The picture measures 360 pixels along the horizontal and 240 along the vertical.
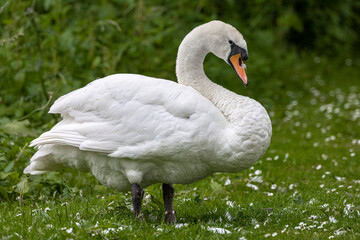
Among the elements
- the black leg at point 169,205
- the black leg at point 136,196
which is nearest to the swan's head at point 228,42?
the black leg at point 169,205

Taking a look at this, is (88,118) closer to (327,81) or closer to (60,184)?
(60,184)

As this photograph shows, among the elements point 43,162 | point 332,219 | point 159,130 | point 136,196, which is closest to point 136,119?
point 159,130

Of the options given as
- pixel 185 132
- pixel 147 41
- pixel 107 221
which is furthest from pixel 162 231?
pixel 147 41

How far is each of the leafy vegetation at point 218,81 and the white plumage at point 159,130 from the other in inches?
13.0

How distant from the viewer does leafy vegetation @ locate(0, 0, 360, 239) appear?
4109mm

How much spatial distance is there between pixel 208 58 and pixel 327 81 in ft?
9.94

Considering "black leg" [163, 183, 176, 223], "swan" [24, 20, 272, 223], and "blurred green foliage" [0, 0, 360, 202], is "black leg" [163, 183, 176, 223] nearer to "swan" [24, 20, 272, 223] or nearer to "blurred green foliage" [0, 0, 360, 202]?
"swan" [24, 20, 272, 223]

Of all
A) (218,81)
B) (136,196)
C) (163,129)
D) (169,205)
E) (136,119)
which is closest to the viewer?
(163,129)

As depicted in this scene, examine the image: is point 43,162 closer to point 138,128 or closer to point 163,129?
point 138,128

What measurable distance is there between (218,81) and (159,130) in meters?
5.81

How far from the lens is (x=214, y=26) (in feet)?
14.4

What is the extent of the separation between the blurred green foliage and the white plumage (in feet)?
2.63

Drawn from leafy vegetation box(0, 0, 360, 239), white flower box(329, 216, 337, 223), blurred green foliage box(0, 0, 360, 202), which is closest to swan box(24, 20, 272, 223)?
leafy vegetation box(0, 0, 360, 239)

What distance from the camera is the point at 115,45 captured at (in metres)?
8.34
